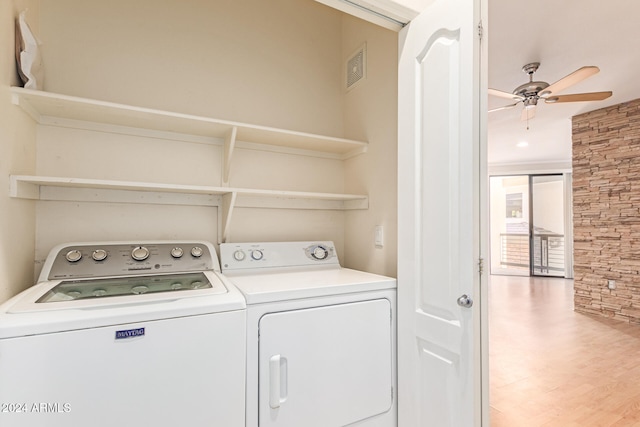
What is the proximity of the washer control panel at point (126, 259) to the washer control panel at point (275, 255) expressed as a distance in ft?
0.31

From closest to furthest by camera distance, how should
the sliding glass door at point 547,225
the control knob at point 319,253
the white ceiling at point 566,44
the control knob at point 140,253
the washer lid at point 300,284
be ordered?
the washer lid at point 300,284 < the control knob at point 140,253 < the control knob at point 319,253 < the white ceiling at point 566,44 < the sliding glass door at point 547,225

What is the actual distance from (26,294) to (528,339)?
408cm

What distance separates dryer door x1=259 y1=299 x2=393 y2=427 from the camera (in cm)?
124

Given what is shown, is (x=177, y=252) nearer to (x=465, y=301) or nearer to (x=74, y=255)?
(x=74, y=255)

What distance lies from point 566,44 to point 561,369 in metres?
2.72

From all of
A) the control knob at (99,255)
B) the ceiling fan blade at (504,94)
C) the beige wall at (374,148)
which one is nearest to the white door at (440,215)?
the beige wall at (374,148)

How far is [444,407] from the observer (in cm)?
126

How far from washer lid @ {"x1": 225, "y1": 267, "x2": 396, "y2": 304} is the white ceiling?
6.87 feet

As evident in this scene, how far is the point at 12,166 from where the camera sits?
1228mm

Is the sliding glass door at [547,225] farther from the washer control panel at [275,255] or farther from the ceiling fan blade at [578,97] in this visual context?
the washer control panel at [275,255]

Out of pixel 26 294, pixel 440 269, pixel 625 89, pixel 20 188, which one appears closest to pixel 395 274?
pixel 440 269

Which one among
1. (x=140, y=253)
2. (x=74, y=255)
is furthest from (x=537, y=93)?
(x=74, y=255)

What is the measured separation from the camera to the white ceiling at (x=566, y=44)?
219cm

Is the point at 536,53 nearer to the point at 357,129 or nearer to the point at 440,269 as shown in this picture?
the point at 357,129
